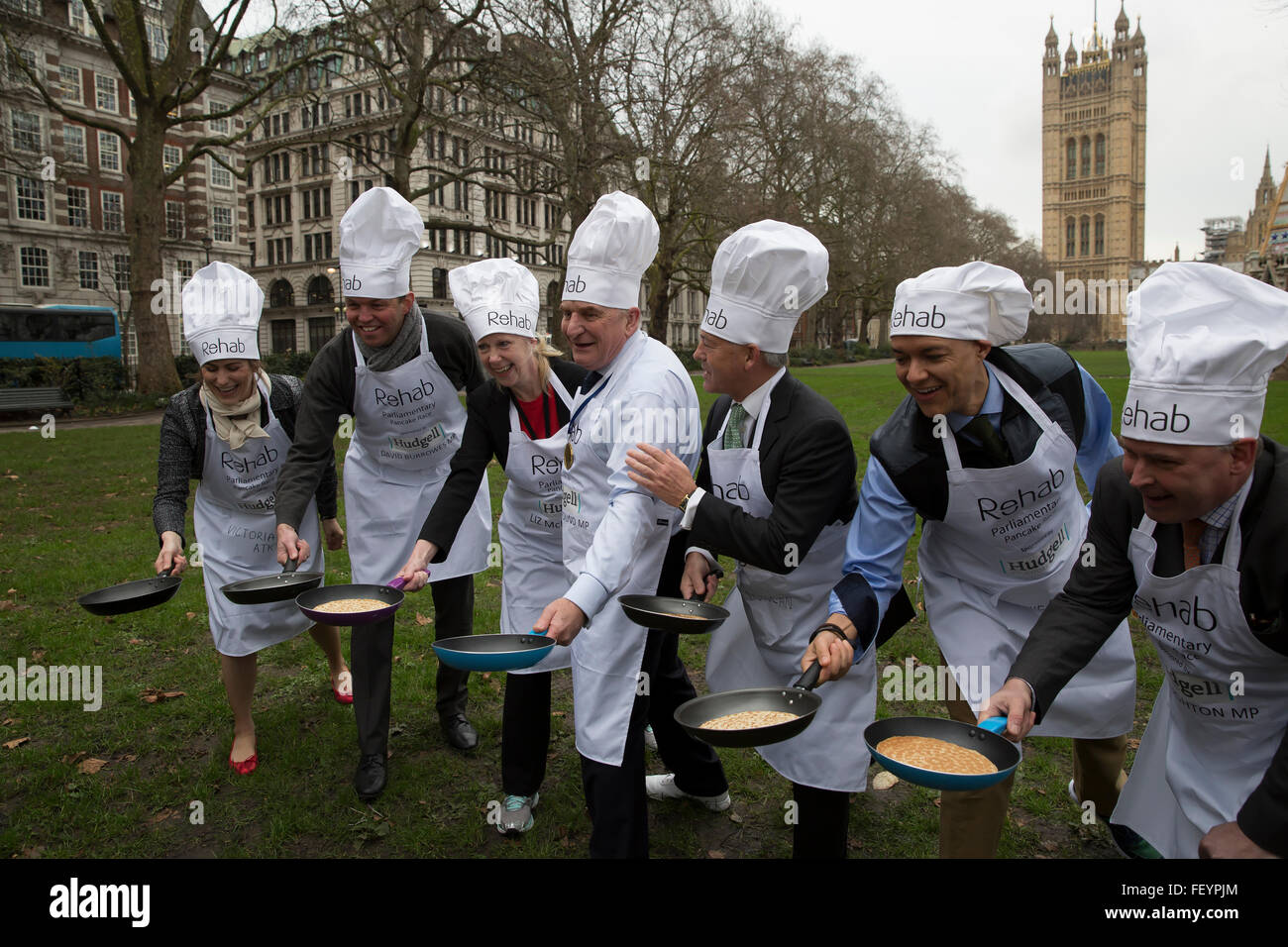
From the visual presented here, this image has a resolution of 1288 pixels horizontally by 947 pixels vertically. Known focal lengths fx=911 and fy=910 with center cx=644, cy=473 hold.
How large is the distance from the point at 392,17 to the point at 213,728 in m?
17.0

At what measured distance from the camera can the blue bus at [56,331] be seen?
3081cm

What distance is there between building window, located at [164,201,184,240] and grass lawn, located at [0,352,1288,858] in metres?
47.4

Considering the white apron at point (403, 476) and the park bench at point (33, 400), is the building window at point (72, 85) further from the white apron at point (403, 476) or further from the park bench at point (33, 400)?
the white apron at point (403, 476)

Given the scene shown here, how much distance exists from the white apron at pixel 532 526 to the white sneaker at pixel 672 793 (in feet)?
2.44

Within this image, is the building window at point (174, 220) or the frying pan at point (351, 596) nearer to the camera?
the frying pan at point (351, 596)

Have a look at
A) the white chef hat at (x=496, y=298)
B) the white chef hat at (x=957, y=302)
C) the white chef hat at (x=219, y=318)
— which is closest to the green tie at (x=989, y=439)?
the white chef hat at (x=957, y=302)

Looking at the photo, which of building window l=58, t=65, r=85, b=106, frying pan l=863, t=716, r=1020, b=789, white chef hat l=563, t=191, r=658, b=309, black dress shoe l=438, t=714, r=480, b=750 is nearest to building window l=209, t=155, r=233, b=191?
building window l=58, t=65, r=85, b=106

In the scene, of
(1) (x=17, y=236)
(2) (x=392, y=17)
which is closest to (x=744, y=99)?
(2) (x=392, y=17)

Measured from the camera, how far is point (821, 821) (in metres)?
3.03

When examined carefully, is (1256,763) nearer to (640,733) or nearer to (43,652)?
(640,733)

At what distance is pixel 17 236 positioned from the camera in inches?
1732

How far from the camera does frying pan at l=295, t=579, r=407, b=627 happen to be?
9.82 feet

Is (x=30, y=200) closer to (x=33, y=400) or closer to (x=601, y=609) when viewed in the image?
(x=33, y=400)

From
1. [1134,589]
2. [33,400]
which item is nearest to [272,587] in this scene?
[1134,589]
